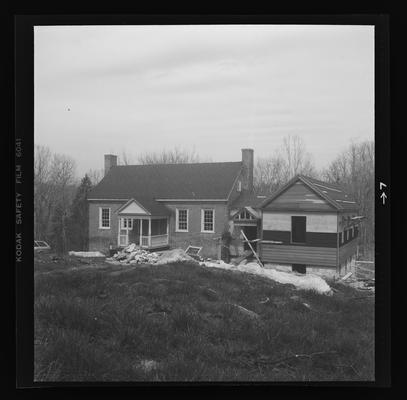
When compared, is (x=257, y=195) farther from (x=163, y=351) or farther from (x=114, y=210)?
(x=163, y=351)

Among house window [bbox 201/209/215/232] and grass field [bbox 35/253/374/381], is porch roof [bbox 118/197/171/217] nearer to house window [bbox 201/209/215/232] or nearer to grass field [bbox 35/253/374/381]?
house window [bbox 201/209/215/232]

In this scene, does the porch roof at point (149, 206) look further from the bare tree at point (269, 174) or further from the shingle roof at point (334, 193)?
the shingle roof at point (334, 193)

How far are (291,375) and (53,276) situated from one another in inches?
112

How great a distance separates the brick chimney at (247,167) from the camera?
4914 millimetres

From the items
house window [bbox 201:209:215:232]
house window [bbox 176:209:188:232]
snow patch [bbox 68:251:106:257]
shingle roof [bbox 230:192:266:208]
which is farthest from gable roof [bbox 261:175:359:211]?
snow patch [bbox 68:251:106:257]

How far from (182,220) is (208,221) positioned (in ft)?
0.98

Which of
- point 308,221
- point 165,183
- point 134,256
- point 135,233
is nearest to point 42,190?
point 135,233

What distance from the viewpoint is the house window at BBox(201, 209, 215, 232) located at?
505 centimetres

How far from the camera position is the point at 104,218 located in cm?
512

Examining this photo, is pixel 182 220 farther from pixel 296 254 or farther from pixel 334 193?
pixel 334 193

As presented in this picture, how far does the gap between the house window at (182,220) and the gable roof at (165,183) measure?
0.17m

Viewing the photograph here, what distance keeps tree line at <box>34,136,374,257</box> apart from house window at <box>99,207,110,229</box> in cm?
18
